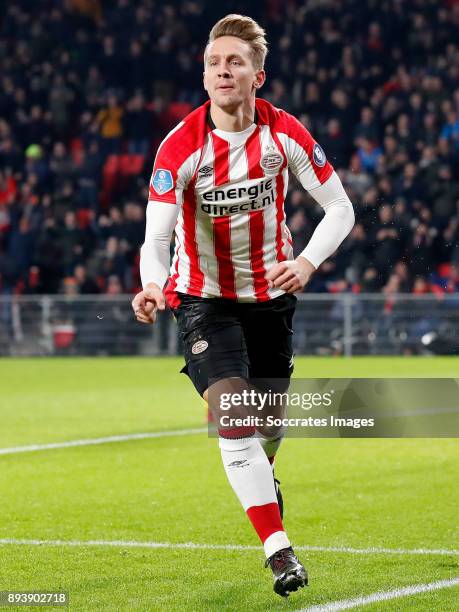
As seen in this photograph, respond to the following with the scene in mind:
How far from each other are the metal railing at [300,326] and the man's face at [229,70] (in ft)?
44.9

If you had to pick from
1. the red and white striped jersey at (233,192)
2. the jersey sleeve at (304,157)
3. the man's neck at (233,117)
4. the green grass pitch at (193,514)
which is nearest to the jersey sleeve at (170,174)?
the red and white striped jersey at (233,192)

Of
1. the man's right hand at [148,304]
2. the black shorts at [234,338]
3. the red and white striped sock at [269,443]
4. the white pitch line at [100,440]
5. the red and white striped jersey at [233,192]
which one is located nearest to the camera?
the man's right hand at [148,304]

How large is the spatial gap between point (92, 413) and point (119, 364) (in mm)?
6964

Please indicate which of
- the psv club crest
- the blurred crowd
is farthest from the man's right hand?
the blurred crowd

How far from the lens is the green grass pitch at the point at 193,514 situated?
4.49 m

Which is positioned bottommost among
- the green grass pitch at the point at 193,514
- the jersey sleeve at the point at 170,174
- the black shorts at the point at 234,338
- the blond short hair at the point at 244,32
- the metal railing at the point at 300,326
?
the metal railing at the point at 300,326

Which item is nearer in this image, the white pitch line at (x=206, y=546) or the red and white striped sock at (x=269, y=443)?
the white pitch line at (x=206, y=546)

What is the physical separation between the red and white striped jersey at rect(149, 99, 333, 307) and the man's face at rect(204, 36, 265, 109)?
18 centimetres

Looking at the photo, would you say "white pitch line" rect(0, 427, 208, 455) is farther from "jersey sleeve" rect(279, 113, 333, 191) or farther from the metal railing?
the metal railing

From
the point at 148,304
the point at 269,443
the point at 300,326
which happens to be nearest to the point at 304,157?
the point at 148,304

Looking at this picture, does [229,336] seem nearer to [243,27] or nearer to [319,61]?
[243,27]

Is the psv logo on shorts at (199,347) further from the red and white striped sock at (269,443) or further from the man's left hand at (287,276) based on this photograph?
the red and white striped sock at (269,443)

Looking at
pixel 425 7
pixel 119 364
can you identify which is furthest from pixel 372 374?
pixel 425 7

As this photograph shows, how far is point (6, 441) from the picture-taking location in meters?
9.23
